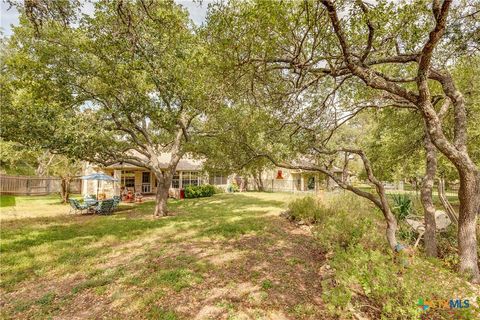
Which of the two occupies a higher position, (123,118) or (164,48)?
(164,48)

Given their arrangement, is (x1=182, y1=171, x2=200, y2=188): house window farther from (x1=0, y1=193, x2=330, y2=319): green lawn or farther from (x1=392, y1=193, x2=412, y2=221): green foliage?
(x1=392, y1=193, x2=412, y2=221): green foliage

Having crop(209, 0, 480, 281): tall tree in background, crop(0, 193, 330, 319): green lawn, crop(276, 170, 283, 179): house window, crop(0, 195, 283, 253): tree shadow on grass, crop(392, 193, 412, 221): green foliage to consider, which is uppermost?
crop(209, 0, 480, 281): tall tree in background

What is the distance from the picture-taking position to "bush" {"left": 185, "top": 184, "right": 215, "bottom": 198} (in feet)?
68.4

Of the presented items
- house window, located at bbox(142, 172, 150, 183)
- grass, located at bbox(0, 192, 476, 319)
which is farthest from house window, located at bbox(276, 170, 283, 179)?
grass, located at bbox(0, 192, 476, 319)

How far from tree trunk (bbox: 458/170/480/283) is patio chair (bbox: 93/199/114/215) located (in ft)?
45.9

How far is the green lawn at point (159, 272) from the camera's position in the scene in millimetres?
4105

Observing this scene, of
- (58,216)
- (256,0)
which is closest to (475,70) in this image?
(256,0)

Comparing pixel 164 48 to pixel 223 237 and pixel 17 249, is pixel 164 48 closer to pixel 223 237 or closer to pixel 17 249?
pixel 223 237

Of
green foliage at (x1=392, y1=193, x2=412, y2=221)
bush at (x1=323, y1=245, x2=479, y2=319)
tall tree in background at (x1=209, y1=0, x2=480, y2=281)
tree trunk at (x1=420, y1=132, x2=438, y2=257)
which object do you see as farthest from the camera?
green foliage at (x1=392, y1=193, x2=412, y2=221)

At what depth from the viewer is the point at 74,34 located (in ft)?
27.9

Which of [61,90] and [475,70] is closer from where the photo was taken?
[475,70]

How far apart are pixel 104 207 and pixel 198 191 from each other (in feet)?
30.5

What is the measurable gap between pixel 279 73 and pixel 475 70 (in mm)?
5689

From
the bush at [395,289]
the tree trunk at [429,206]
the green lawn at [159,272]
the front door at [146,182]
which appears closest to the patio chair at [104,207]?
the green lawn at [159,272]
